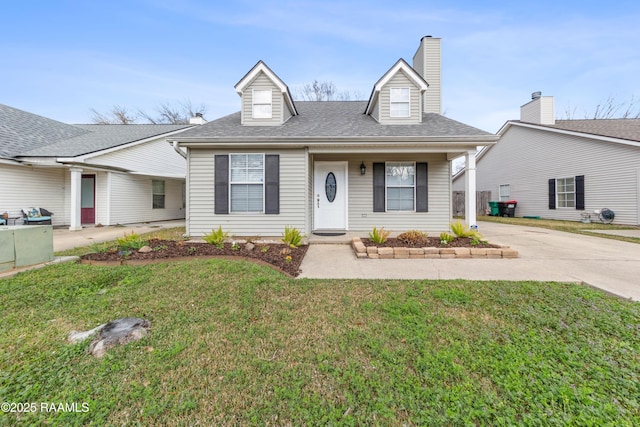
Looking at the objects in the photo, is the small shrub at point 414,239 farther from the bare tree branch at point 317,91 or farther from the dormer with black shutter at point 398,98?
the bare tree branch at point 317,91

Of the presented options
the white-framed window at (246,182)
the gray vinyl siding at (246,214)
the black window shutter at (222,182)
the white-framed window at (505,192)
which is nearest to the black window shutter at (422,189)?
the gray vinyl siding at (246,214)

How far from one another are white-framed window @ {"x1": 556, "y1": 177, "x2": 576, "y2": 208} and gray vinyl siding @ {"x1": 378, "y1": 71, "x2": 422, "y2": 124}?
1019 centimetres

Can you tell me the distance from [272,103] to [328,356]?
7.75 metres

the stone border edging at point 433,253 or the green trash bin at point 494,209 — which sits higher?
the green trash bin at point 494,209

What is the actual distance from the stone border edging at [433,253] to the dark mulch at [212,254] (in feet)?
5.02

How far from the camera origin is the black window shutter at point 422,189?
8055 mm

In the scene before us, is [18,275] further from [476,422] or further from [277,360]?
[476,422]

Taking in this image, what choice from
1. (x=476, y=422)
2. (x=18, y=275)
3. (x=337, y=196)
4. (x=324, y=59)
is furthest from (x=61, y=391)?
(x=324, y=59)

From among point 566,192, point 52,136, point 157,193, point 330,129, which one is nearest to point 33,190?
point 52,136

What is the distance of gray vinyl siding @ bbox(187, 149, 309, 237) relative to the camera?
23.7ft

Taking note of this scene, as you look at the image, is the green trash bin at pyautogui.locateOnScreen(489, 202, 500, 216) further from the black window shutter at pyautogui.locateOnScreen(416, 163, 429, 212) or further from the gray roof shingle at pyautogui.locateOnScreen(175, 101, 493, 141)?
the black window shutter at pyautogui.locateOnScreen(416, 163, 429, 212)

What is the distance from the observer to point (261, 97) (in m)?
8.10

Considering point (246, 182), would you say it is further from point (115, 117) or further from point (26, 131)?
point (115, 117)

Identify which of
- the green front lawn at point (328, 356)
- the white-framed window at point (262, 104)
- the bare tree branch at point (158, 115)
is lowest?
the green front lawn at point (328, 356)
